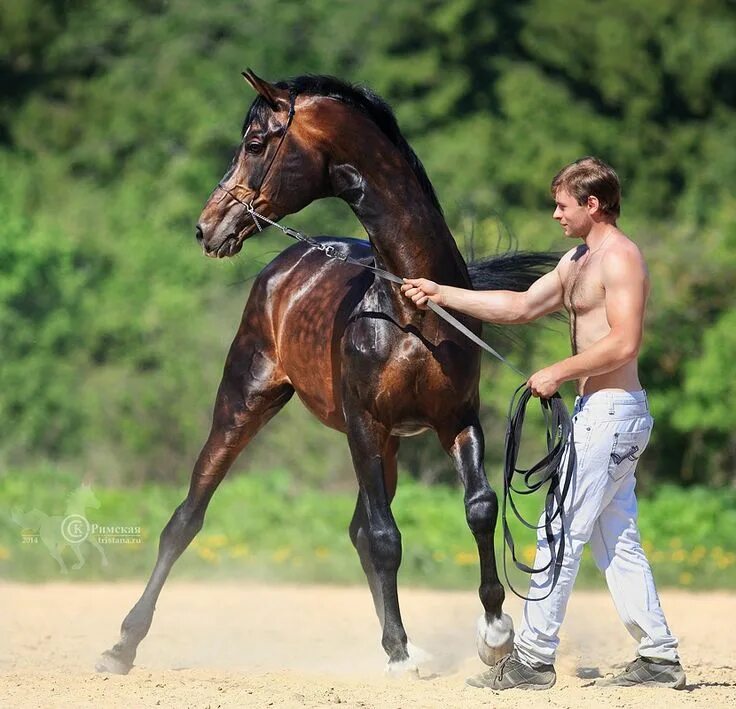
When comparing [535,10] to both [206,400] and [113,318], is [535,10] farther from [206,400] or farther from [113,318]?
[206,400]

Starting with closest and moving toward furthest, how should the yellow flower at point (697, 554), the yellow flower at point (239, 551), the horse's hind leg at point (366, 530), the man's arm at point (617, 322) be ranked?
the man's arm at point (617, 322), the horse's hind leg at point (366, 530), the yellow flower at point (697, 554), the yellow flower at point (239, 551)

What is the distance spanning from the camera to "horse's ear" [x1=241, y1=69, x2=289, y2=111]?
5.30 metres

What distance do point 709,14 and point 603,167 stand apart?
856 inches

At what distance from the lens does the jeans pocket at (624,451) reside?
16.1 ft

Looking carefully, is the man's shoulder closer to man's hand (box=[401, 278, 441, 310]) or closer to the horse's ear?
man's hand (box=[401, 278, 441, 310])

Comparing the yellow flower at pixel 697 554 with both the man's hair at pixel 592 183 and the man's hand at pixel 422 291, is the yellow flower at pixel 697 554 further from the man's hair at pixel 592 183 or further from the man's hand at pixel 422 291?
the man's hair at pixel 592 183

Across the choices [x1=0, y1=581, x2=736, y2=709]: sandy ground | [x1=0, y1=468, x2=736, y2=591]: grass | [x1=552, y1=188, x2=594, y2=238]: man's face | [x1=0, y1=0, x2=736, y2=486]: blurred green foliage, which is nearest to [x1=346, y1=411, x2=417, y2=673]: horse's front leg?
[x1=0, y1=581, x2=736, y2=709]: sandy ground

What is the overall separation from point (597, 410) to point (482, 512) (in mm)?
764

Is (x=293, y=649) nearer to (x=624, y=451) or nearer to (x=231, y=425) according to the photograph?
(x=231, y=425)

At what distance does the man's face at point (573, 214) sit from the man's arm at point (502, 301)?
0.76 ft

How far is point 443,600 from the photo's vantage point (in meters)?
8.98

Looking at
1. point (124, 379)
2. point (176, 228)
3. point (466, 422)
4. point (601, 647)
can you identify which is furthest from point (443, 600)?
point (176, 228)

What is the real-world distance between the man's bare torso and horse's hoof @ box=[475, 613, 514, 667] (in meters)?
1.11

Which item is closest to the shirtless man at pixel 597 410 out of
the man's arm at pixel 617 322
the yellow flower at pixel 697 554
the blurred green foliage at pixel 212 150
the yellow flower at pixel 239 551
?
the man's arm at pixel 617 322
